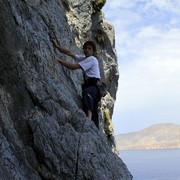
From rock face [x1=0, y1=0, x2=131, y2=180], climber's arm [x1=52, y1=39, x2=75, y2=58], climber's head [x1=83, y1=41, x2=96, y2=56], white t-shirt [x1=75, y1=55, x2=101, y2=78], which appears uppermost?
climber's arm [x1=52, y1=39, x2=75, y2=58]

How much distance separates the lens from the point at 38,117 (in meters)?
12.8

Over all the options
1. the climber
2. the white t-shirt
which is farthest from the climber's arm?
the white t-shirt

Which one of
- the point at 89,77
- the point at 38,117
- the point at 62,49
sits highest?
the point at 62,49

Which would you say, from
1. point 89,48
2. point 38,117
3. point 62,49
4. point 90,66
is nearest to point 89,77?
point 90,66

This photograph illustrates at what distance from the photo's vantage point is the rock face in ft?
39.8

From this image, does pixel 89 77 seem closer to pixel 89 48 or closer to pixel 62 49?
pixel 89 48

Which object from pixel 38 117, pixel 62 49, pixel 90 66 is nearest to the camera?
pixel 38 117

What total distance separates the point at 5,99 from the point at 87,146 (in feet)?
9.61

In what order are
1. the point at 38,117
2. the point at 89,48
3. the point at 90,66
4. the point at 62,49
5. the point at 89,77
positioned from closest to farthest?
1. the point at 38,117
2. the point at 90,66
3. the point at 89,77
4. the point at 89,48
5. the point at 62,49

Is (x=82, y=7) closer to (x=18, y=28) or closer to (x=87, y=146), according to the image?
(x=18, y=28)

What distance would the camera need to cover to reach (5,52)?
513 inches

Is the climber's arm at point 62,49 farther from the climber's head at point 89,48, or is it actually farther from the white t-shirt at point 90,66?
the white t-shirt at point 90,66

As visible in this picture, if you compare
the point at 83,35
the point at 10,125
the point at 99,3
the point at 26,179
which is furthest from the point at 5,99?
the point at 99,3

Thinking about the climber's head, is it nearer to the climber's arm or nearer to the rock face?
the climber's arm
